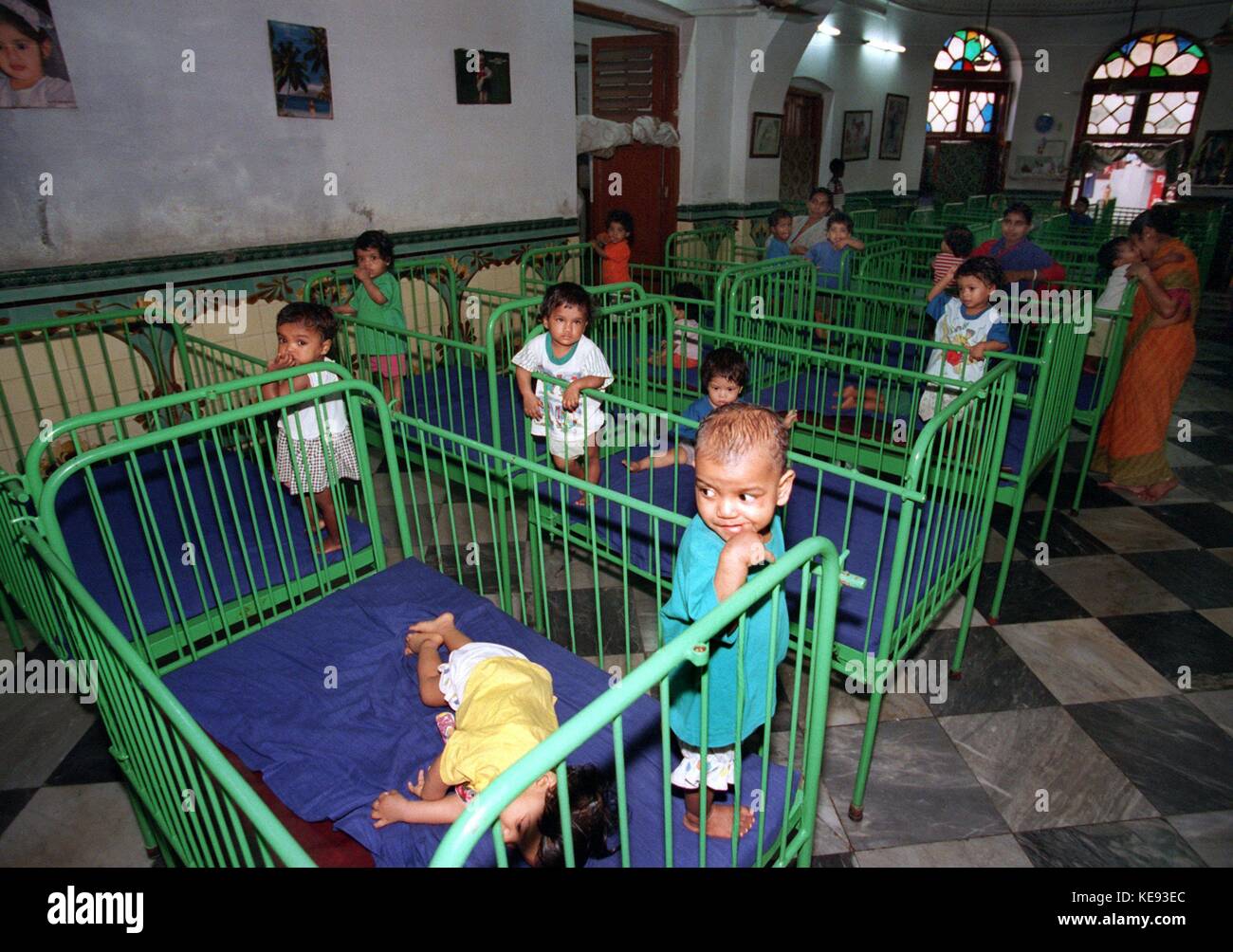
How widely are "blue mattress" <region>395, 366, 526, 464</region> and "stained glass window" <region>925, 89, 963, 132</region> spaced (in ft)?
41.1

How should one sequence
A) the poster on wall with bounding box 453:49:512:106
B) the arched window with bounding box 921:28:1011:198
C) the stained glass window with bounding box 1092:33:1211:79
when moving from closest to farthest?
the poster on wall with bounding box 453:49:512:106, the stained glass window with bounding box 1092:33:1211:79, the arched window with bounding box 921:28:1011:198

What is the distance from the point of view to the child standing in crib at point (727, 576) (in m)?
1.56

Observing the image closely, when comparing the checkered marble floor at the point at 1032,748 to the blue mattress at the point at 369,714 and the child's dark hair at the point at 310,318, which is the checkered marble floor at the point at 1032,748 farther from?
the child's dark hair at the point at 310,318

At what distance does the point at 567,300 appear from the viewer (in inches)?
131

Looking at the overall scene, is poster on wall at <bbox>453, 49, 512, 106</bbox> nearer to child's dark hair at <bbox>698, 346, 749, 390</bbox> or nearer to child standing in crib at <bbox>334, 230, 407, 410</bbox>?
child standing in crib at <bbox>334, 230, 407, 410</bbox>

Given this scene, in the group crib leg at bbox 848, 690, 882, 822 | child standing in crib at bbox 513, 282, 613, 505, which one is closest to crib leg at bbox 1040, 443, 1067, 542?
crib leg at bbox 848, 690, 882, 822

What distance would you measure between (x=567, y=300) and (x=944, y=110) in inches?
541

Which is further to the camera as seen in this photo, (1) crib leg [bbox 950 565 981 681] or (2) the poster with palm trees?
(2) the poster with palm trees

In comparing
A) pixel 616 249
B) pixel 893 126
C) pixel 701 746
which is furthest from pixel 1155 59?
pixel 701 746

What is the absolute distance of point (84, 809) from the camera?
8.25 ft

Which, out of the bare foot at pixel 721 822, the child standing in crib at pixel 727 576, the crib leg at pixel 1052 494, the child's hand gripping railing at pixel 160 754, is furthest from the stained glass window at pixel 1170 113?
the child's hand gripping railing at pixel 160 754

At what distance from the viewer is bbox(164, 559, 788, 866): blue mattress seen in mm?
1829
